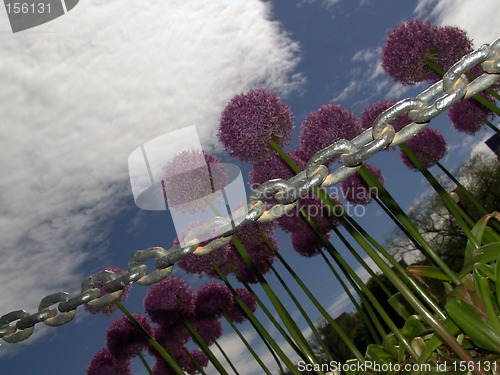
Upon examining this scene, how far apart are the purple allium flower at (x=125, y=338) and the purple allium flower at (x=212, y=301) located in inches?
12.4

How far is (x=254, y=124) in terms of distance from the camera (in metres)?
1.65

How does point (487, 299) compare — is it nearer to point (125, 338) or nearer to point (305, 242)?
point (305, 242)

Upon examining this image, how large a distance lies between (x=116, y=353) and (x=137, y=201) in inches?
44.9

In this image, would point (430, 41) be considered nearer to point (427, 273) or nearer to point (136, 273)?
point (427, 273)

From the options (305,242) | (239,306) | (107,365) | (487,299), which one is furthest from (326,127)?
(107,365)

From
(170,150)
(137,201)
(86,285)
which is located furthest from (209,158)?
(86,285)

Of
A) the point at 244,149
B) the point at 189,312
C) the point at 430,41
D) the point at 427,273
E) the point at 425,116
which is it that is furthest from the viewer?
the point at 189,312

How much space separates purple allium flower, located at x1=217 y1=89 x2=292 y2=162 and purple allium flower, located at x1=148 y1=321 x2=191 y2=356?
1.21 metres

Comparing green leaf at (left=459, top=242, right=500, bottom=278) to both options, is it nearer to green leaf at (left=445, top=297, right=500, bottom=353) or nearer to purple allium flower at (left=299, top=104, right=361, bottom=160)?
green leaf at (left=445, top=297, right=500, bottom=353)

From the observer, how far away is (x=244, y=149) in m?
1.68

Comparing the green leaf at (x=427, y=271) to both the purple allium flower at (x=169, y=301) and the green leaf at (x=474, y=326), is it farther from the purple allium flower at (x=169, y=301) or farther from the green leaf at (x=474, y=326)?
the purple allium flower at (x=169, y=301)

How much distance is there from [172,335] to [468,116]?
7.20 ft

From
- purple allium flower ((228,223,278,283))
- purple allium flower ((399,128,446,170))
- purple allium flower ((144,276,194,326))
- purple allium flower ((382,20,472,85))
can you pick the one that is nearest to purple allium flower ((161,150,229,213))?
purple allium flower ((228,223,278,283))

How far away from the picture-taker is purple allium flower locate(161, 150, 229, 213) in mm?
1812
